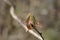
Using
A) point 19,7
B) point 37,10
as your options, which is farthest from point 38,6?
point 19,7

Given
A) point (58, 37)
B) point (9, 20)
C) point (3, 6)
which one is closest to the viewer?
point (58, 37)

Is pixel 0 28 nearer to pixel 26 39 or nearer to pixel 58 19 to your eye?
pixel 26 39

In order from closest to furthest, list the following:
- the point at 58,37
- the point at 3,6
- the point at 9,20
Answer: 1. the point at 58,37
2. the point at 9,20
3. the point at 3,6

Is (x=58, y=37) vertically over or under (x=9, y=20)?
under

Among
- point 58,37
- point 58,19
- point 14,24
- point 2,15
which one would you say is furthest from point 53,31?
point 2,15

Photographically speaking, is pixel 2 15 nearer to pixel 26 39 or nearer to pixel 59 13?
pixel 26 39

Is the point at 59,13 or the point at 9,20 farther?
the point at 59,13
